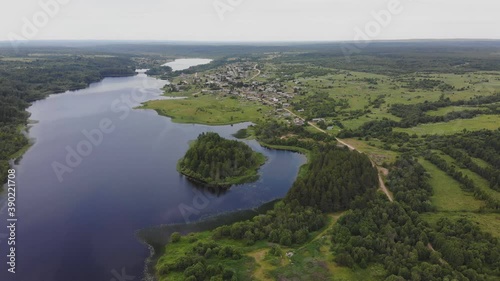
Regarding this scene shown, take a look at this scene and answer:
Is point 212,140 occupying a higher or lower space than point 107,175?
higher

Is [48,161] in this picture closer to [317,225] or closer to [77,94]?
[317,225]

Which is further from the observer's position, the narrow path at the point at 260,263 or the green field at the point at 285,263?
the green field at the point at 285,263

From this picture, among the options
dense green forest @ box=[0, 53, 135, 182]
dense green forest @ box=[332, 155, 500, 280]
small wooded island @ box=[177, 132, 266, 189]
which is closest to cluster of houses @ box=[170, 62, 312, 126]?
small wooded island @ box=[177, 132, 266, 189]

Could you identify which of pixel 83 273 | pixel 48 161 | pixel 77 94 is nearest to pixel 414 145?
pixel 83 273

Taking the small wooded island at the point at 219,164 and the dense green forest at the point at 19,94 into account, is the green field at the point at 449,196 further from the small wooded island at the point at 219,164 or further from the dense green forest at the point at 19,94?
the dense green forest at the point at 19,94

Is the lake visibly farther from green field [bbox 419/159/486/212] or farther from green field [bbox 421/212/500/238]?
green field [bbox 419/159/486/212]

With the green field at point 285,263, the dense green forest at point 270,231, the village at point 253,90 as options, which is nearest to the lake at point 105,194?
the green field at point 285,263
